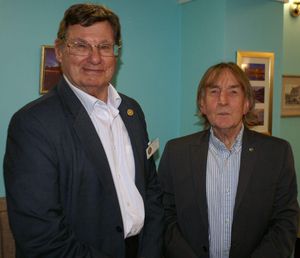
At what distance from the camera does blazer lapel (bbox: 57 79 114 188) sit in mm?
1399

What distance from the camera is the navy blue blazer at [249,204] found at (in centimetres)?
180

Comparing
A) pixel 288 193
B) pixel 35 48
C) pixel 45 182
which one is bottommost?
pixel 288 193

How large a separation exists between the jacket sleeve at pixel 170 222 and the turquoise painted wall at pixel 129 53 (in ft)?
3.84

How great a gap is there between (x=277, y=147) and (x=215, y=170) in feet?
1.12

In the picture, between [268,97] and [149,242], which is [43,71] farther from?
[268,97]

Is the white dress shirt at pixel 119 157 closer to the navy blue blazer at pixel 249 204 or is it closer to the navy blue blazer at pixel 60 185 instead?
the navy blue blazer at pixel 60 185

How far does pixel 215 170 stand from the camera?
6.12ft

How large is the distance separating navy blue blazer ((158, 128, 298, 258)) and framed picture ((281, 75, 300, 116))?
2.15 metres

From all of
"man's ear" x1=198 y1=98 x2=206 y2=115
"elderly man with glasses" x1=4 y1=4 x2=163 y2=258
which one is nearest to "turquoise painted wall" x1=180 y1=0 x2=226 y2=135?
"man's ear" x1=198 y1=98 x2=206 y2=115

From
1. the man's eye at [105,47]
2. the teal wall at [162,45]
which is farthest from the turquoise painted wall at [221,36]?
the man's eye at [105,47]

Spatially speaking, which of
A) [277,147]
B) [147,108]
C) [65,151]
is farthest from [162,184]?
[147,108]

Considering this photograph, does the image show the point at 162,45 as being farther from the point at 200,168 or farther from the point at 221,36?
the point at 200,168

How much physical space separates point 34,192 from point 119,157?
411 millimetres

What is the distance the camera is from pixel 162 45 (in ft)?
10.3
